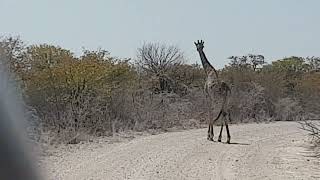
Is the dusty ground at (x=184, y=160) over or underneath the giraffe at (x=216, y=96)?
underneath

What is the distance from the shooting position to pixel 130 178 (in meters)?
12.4

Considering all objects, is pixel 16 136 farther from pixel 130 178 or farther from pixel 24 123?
pixel 130 178

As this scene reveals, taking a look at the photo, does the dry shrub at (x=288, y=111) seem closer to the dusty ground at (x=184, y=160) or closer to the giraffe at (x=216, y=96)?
the giraffe at (x=216, y=96)

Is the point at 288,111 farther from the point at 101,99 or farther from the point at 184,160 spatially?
the point at 184,160

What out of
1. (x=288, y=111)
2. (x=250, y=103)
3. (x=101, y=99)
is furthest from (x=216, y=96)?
(x=288, y=111)

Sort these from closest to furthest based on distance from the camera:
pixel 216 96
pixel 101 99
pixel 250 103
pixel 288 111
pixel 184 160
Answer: pixel 184 160 → pixel 216 96 → pixel 101 99 → pixel 250 103 → pixel 288 111

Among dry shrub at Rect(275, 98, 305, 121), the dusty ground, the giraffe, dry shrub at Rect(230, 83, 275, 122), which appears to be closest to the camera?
the dusty ground

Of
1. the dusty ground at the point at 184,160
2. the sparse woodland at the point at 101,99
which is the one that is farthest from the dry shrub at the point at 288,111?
the dusty ground at the point at 184,160

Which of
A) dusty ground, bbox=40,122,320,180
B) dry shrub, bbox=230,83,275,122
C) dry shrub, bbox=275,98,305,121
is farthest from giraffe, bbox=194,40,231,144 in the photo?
dry shrub, bbox=275,98,305,121

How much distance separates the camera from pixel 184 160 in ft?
50.1

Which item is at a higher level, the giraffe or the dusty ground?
the giraffe

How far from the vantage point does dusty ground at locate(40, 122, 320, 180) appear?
13.0 m

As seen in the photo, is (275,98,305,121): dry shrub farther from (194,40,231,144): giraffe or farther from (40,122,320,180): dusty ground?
(40,122,320,180): dusty ground

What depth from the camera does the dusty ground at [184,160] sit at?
1302cm
